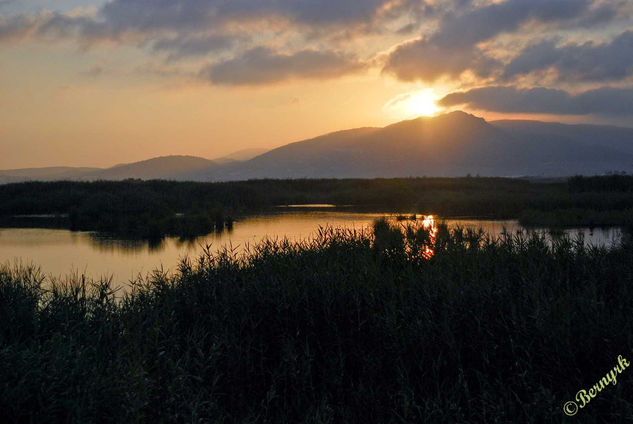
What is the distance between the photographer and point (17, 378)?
248 inches

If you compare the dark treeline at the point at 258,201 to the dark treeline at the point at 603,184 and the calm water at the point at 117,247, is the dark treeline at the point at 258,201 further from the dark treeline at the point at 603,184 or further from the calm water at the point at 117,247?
the calm water at the point at 117,247

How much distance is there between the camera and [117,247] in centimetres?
2339

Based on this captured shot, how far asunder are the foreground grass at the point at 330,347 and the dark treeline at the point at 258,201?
59.3 feet

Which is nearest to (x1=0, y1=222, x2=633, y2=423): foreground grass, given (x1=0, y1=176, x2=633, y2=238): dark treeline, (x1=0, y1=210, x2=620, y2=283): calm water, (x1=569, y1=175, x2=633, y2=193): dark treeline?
(x1=0, y1=210, x2=620, y2=283): calm water

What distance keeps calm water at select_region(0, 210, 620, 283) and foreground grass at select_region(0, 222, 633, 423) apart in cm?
575

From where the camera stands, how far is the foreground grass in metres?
6.51

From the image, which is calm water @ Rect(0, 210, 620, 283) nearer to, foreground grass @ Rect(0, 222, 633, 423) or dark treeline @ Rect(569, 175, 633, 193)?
foreground grass @ Rect(0, 222, 633, 423)

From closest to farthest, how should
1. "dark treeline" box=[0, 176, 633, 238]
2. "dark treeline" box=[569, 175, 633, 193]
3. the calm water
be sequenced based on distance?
the calm water, "dark treeline" box=[0, 176, 633, 238], "dark treeline" box=[569, 175, 633, 193]

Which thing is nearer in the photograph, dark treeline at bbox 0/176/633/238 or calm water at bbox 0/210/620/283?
calm water at bbox 0/210/620/283

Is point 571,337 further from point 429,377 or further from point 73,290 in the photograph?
point 73,290

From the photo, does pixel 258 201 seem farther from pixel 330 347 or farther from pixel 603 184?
pixel 330 347

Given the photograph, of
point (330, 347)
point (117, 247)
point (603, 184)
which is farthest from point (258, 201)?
point (330, 347)

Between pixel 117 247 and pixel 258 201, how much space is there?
24758 mm

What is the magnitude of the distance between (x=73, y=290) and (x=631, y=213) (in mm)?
25034
